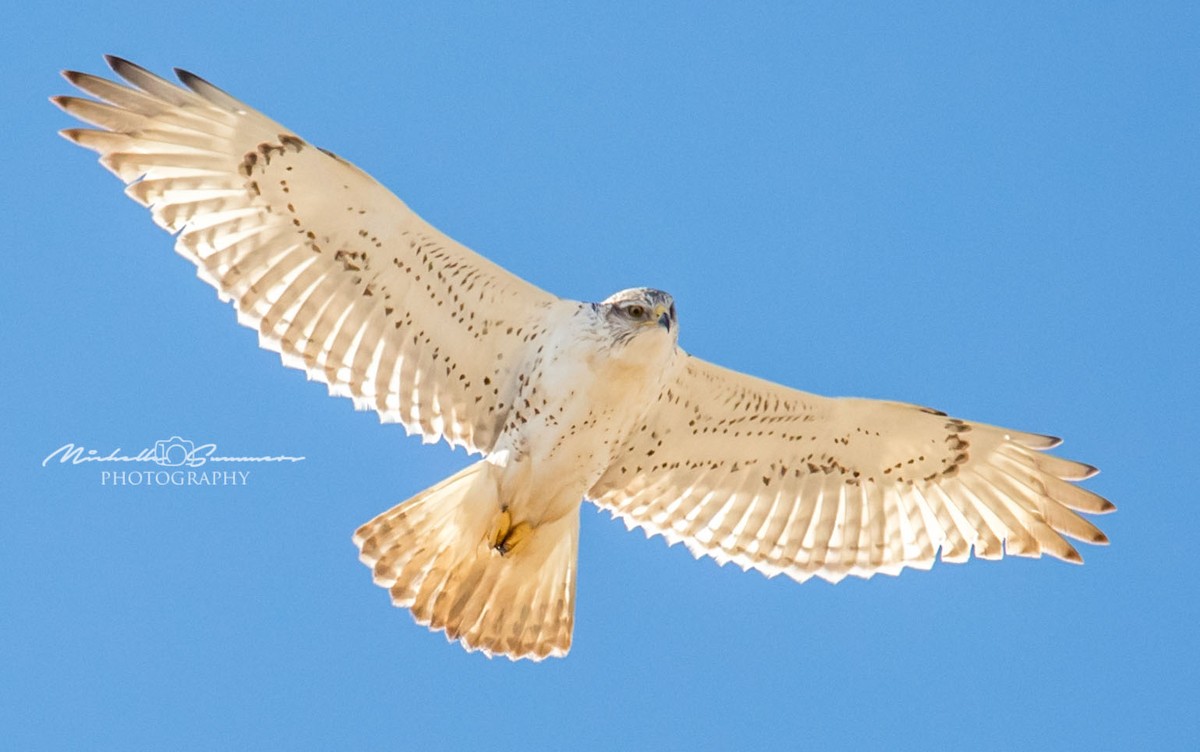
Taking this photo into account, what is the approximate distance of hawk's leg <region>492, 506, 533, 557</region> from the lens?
999 cm

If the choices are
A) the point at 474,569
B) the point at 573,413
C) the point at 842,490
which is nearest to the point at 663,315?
the point at 573,413

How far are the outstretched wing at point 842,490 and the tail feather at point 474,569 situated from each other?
2.47 feet

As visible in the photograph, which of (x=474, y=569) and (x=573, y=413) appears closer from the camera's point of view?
(x=573, y=413)

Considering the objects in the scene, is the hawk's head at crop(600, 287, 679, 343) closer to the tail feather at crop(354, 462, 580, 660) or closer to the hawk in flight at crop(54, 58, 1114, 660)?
the hawk in flight at crop(54, 58, 1114, 660)

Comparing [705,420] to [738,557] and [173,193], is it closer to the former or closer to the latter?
[738,557]

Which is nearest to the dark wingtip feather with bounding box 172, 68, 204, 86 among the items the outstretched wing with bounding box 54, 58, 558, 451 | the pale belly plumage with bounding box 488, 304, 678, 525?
the outstretched wing with bounding box 54, 58, 558, 451

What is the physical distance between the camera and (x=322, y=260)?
391 inches

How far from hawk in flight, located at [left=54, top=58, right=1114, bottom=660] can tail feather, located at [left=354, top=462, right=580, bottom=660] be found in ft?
0.04

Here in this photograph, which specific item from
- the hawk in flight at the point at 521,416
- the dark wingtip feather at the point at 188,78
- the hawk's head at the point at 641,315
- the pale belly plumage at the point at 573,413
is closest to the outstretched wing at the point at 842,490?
the hawk in flight at the point at 521,416

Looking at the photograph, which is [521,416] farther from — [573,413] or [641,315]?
[641,315]

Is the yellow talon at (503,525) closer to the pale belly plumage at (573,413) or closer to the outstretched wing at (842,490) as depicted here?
the pale belly plumage at (573,413)

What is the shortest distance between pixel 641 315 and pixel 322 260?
74.5 inches

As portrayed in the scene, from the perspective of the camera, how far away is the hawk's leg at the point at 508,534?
9992 millimetres

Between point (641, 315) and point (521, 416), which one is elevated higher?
point (641, 315)
